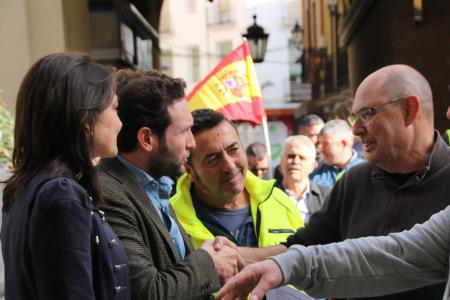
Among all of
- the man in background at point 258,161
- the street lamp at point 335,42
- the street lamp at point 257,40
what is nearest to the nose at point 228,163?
the man in background at point 258,161

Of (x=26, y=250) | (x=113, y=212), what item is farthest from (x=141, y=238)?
(x=26, y=250)

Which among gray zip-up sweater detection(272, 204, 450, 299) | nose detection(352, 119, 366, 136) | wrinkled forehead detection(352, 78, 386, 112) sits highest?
wrinkled forehead detection(352, 78, 386, 112)

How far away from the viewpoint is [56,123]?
243 centimetres

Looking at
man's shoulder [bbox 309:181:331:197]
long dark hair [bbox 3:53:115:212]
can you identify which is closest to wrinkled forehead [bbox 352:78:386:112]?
long dark hair [bbox 3:53:115:212]

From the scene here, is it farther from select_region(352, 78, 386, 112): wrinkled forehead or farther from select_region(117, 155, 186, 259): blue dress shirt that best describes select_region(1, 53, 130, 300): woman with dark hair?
select_region(352, 78, 386, 112): wrinkled forehead

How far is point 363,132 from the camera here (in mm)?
3502

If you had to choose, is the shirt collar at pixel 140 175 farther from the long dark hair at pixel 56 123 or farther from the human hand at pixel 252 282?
the human hand at pixel 252 282

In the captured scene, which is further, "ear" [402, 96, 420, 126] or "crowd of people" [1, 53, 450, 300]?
"ear" [402, 96, 420, 126]

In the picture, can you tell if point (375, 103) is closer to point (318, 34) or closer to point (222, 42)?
point (318, 34)

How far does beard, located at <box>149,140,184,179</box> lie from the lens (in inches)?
121

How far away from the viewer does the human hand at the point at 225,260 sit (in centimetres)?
298

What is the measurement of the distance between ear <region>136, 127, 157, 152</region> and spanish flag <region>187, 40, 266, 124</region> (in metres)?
4.60

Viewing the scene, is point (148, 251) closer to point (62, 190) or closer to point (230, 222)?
point (62, 190)

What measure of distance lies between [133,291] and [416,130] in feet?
4.95
